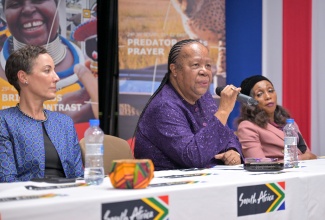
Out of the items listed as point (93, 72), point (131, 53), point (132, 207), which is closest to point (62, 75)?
point (93, 72)

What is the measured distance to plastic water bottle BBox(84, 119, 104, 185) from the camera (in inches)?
88.0

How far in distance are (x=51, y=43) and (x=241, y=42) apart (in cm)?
194

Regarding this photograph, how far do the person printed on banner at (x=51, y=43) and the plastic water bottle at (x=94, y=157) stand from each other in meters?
2.57

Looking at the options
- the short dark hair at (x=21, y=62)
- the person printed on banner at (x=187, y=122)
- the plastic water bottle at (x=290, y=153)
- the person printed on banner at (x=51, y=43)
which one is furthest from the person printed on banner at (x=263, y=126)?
the short dark hair at (x=21, y=62)

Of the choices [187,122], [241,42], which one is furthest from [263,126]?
[241,42]

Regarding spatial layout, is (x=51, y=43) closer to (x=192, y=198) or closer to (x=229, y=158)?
(x=229, y=158)

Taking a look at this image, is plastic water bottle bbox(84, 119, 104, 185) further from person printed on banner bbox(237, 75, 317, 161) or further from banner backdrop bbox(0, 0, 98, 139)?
banner backdrop bbox(0, 0, 98, 139)

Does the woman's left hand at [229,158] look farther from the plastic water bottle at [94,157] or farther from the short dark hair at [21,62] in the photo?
the short dark hair at [21,62]

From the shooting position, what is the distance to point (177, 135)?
297 cm

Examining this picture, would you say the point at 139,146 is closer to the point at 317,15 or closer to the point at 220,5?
the point at 220,5

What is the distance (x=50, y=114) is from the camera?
3.06 m

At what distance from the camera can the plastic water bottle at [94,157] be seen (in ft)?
7.34

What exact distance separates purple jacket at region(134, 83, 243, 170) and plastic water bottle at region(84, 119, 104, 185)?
598mm

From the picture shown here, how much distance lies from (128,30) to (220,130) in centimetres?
237
